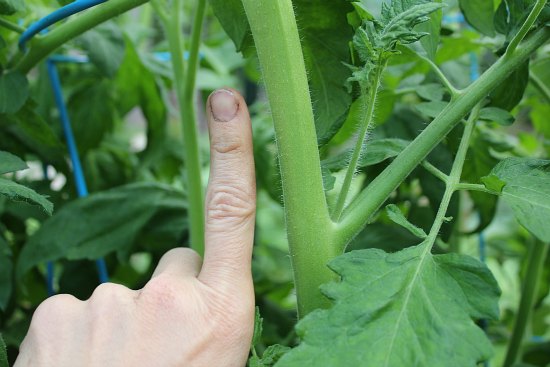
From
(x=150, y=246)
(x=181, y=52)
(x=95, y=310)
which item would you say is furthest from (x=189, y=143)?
(x=95, y=310)

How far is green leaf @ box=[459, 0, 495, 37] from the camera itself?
75 cm

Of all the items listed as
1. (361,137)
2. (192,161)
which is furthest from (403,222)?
(192,161)

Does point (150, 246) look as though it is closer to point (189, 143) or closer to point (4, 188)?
point (189, 143)

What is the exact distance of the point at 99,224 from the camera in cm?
99

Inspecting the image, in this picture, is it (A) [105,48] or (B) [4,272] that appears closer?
(B) [4,272]

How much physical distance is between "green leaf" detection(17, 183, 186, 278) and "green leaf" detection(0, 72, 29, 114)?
224 mm

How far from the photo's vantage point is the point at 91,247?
971mm

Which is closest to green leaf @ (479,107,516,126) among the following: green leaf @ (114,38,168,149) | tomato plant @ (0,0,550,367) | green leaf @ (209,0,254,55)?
tomato plant @ (0,0,550,367)

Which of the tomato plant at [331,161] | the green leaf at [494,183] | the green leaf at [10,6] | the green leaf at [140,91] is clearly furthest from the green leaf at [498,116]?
the green leaf at [140,91]

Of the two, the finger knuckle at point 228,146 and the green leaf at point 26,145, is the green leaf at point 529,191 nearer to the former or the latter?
the finger knuckle at point 228,146

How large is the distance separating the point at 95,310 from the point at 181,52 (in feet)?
1.48

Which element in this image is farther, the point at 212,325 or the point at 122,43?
the point at 122,43

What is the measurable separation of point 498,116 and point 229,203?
301 mm

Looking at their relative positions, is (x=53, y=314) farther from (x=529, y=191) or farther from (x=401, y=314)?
(x=529, y=191)
